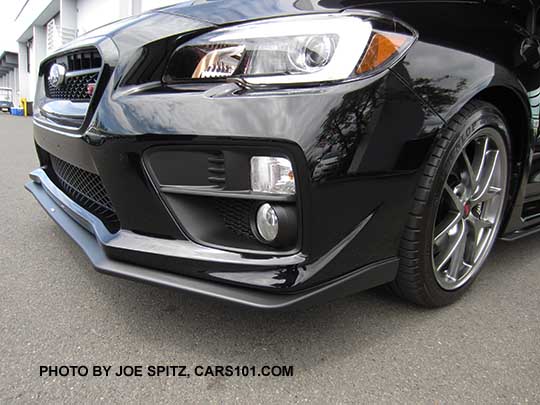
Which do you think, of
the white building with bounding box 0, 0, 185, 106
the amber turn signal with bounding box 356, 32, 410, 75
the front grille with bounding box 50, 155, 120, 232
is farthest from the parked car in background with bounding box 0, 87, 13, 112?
the amber turn signal with bounding box 356, 32, 410, 75

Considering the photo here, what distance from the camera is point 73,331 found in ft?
5.22

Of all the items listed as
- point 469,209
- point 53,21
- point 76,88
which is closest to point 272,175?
point 469,209

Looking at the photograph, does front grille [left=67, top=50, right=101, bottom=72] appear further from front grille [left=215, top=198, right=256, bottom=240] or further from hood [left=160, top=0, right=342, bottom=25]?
front grille [left=215, top=198, right=256, bottom=240]

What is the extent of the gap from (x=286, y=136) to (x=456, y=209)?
0.99 metres

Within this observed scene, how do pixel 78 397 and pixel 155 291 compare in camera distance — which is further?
pixel 155 291

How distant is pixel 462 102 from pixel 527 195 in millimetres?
953

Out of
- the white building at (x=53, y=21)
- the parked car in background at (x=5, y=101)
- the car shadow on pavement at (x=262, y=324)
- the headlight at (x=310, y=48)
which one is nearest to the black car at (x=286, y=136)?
the headlight at (x=310, y=48)

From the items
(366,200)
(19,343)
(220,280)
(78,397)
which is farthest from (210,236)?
(19,343)

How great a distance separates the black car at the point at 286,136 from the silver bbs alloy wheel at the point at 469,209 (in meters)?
0.09

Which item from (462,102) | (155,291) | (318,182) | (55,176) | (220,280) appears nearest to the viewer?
(318,182)

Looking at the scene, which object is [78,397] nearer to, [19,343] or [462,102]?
[19,343]

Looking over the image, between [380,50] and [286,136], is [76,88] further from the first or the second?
[380,50]

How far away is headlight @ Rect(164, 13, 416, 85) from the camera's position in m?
1.20

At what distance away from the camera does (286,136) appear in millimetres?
1160
